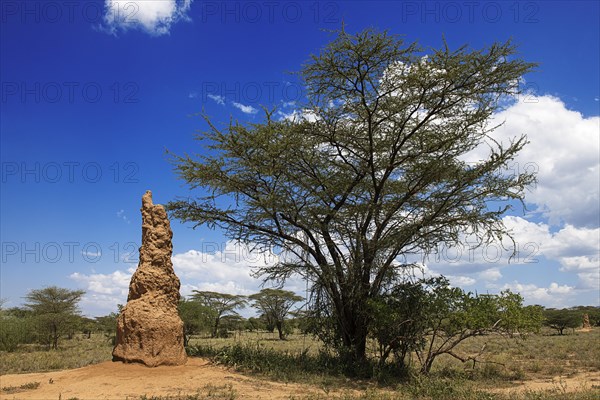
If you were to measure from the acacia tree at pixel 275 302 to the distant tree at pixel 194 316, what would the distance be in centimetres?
485

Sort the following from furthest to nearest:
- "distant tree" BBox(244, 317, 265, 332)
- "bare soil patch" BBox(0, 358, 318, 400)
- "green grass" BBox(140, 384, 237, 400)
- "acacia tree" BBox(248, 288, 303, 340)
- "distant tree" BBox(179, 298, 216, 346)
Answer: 1. "distant tree" BBox(244, 317, 265, 332)
2. "acacia tree" BBox(248, 288, 303, 340)
3. "distant tree" BBox(179, 298, 216, 346)
4. "bare soil patch" BBox(0, 358, 318, 400)
5. "green grass" BBox(140, 384, 237, 400)

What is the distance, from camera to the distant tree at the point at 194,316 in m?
33.3

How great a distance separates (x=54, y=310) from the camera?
3067 centimetres

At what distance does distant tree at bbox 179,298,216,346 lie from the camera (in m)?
33.3

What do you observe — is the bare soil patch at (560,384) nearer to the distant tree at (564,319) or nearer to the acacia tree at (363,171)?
the acacia tree at (363,171)

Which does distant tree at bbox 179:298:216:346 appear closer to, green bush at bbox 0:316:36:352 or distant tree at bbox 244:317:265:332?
green bush at bbox 0:316:36:352

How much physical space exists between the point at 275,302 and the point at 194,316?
319 inches

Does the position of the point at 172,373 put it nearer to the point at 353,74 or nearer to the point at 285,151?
the point at 285,151

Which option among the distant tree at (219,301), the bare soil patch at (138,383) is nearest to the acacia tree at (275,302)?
the distant tree at (219,301)

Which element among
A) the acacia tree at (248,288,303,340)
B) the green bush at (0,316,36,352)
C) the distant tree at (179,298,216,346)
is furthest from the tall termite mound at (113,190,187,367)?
the acacia tree at (248,288,303,340)

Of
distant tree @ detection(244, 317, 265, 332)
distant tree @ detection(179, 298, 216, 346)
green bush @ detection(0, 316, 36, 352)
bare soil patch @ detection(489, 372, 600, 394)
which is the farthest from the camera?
distant tree @ detection(244, 317, 265, 332)

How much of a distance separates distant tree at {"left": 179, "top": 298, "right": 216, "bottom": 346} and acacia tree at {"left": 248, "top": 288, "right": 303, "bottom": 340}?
4851mm

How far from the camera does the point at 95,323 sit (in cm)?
4475

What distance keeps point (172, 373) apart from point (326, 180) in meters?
7.34
